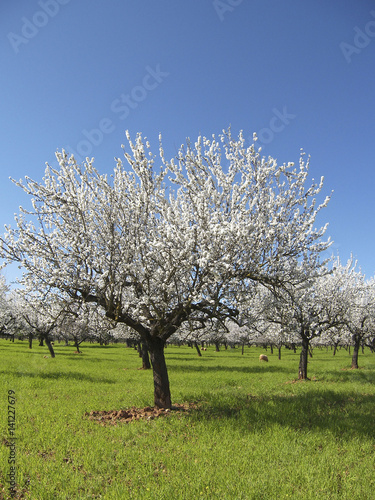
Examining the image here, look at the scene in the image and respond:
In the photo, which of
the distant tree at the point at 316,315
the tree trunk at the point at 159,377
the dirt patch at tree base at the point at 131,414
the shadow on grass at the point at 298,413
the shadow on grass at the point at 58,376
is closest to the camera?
the shadow on grass at the point at 298,413

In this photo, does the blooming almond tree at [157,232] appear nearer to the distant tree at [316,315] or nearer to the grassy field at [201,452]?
the grassy field at [201,452]

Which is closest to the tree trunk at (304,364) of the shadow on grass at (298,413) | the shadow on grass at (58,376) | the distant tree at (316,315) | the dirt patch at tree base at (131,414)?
the distant tree at (316,315)

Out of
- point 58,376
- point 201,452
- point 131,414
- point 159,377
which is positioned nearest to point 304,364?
Answer: point 159,377

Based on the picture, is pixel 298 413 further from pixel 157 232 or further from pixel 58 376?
pixel 58 376

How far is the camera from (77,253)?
10.2 m

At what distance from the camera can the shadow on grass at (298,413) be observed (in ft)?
30.8

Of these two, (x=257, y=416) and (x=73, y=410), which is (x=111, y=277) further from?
(x=257, y=416)

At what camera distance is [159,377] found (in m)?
11.8

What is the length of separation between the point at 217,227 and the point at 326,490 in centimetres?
581

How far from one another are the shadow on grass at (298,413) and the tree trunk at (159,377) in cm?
135

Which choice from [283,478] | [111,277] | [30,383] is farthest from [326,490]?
[30,383]

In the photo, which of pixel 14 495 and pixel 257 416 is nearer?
pixel 14 495

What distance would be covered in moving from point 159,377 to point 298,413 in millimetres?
5012

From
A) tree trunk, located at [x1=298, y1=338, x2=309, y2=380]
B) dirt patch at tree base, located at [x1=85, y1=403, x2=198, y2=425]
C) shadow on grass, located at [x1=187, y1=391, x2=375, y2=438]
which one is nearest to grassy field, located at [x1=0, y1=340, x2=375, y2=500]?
shadow on grass, located at [x1=187, y1=391, x2=375, y2=438]
